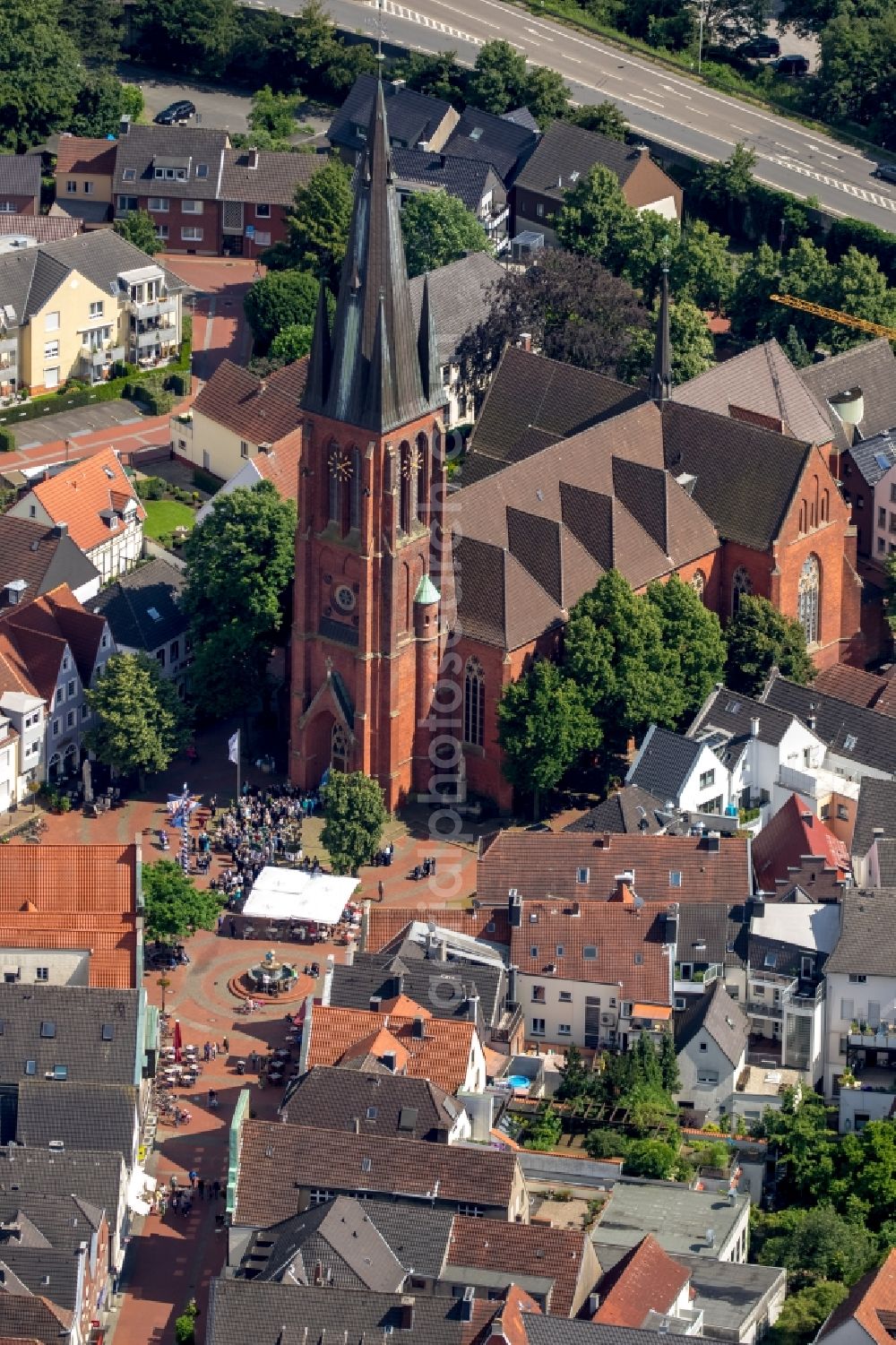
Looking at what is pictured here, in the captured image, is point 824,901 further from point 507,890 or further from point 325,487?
point 325,487

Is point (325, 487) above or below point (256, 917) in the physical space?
above

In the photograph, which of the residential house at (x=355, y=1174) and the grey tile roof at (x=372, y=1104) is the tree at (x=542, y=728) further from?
the residential house at (x=355, y=1174)

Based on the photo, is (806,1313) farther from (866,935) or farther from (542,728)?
(542,728)

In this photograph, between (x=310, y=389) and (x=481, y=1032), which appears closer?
(x=481, y=1032)

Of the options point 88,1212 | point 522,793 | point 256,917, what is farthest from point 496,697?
point 88,1212

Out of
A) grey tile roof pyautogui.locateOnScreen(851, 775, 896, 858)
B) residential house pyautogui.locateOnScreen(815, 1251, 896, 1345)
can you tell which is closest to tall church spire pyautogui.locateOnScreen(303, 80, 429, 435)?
grey tile roof pyautogui.locateOnScreen(851, 775, 896, 858)

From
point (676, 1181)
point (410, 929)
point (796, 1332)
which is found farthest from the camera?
point (410, 929)

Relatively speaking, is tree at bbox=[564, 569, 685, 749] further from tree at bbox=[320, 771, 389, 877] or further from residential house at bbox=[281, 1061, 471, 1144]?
residential house at bbox=[281, 1061, 471, 1144]
